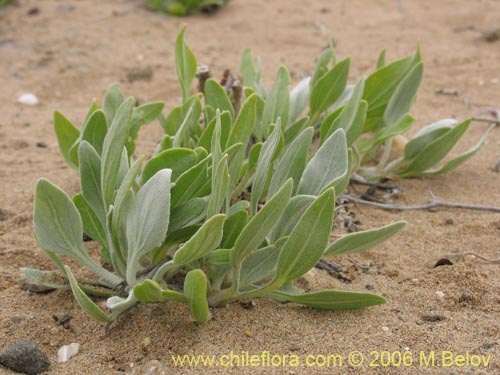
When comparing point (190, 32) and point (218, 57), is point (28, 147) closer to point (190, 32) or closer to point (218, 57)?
point (218, 57)

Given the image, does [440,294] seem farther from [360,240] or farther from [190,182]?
[190,182]

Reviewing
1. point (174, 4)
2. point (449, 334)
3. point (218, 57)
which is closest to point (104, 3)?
point (174, 4)

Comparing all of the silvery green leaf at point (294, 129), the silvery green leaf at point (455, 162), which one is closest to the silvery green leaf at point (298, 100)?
the silvery green leaf at point (294, 129)

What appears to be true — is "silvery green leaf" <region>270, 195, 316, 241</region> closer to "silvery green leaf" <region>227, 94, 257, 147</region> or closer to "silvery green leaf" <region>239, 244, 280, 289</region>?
"silvery green leaf" <region>239, 244, 280, 289</region>

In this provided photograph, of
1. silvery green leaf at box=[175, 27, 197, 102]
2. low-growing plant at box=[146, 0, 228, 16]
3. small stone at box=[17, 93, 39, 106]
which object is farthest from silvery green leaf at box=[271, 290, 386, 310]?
low-growing plant at box=[146, 0, 228, 16]

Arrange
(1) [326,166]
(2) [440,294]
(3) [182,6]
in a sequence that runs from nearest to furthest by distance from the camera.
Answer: (1) [326,166]
(2) [440,294]
(3) [182,6]

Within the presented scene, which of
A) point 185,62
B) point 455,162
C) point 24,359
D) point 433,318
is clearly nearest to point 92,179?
point 24,359

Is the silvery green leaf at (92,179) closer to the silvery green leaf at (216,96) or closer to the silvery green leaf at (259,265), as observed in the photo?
the silvery green leaf at (259,265)
